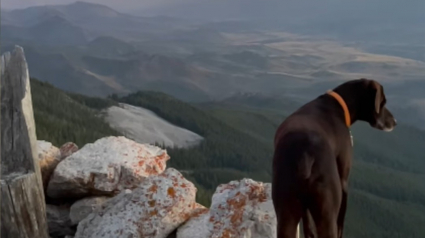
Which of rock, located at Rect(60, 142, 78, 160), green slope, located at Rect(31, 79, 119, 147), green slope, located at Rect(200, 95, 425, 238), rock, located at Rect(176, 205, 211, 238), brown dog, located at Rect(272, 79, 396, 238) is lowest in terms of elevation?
green slope, located at Rect(200, 95, 425, 238)

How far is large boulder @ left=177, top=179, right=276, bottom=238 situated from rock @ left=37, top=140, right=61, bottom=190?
3096 mm

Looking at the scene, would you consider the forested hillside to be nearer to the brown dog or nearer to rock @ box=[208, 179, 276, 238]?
rock @ box=[208, 179, 276, 238]

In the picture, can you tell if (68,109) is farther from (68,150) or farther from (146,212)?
(146,212)

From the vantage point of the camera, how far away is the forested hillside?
96875 millimetres

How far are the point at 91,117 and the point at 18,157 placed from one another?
93.1 metres

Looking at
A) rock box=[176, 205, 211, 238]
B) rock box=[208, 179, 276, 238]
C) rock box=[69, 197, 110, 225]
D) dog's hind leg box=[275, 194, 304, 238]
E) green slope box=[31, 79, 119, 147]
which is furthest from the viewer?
green slope box=[31, 79, 119, 147]

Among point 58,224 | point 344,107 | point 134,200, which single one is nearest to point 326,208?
point 344,107

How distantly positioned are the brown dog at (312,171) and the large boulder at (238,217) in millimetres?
1468

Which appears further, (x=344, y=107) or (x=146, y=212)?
(x=146, y=212)

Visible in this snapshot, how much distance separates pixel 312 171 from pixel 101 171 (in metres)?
4.82

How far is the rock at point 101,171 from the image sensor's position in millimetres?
10125

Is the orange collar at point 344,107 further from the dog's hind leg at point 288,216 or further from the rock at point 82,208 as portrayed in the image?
the rock at point 82,208

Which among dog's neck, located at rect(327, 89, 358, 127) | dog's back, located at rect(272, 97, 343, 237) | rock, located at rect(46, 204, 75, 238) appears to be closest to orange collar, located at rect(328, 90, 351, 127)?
dog's neck, located at rect(327, 89, 358, 127)

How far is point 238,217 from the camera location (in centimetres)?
890
